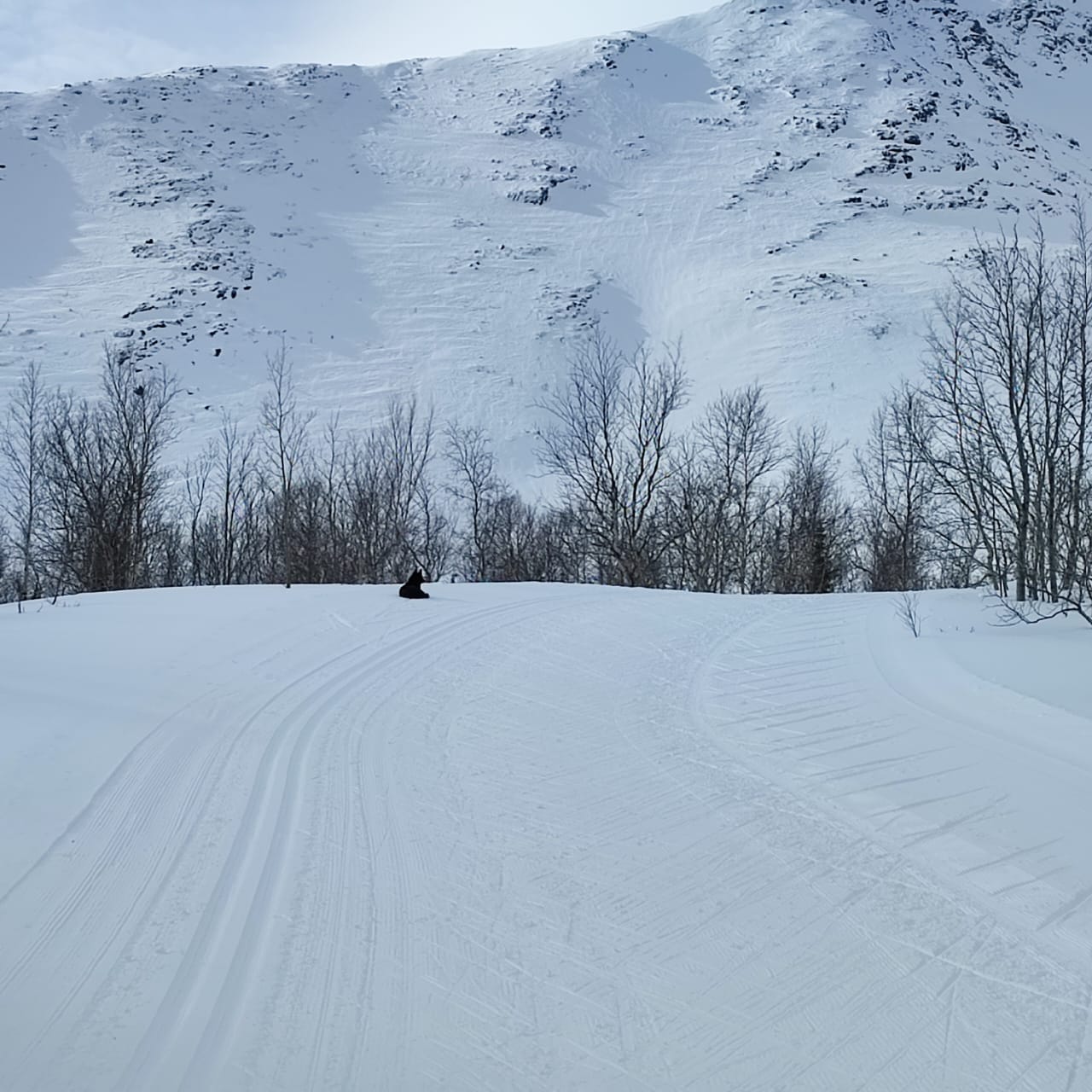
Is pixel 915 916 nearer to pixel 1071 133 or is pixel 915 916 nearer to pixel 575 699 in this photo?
pixel 575 699

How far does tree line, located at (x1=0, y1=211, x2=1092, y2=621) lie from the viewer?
2725cm

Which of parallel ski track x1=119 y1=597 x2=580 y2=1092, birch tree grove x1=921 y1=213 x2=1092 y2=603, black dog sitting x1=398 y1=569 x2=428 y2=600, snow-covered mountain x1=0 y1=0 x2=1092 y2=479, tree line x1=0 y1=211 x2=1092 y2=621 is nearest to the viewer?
parallel ski track x1=119 y1=597 x2=580 y2=1092

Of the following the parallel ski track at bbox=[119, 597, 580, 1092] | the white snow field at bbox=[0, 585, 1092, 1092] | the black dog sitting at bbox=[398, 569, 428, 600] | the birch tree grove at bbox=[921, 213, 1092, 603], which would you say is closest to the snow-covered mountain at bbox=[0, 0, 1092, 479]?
the birch tree grove at bbox=[921, 213, 1092, 603]

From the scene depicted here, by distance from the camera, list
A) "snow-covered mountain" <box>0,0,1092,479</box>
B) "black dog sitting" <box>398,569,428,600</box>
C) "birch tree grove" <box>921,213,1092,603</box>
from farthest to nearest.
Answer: "snow-covered mountain" <box>0,0,1092,479</box>
"birch tree grove" <box>921,213,1092,603</box>
"black dog sitting" <box>398,569,428,600</box>

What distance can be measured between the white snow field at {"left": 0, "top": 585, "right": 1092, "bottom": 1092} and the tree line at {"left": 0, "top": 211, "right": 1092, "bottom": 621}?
20.6 metres

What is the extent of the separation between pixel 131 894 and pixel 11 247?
7066 cm

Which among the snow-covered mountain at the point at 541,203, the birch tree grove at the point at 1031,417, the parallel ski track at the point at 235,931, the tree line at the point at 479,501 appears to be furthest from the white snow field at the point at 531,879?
the snow-covered mountain at the point at 541,203

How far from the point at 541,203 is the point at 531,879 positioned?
228 feet

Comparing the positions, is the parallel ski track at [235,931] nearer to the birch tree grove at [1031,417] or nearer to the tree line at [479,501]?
the birch tree grove at [1031,417]

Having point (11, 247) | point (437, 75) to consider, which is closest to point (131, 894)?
point (11, 247)

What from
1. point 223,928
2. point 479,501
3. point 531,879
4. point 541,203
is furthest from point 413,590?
point 541,203

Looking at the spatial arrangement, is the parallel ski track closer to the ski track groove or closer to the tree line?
the ski track groove

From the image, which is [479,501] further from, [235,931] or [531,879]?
[235,931]

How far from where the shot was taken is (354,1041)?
2.78 m
